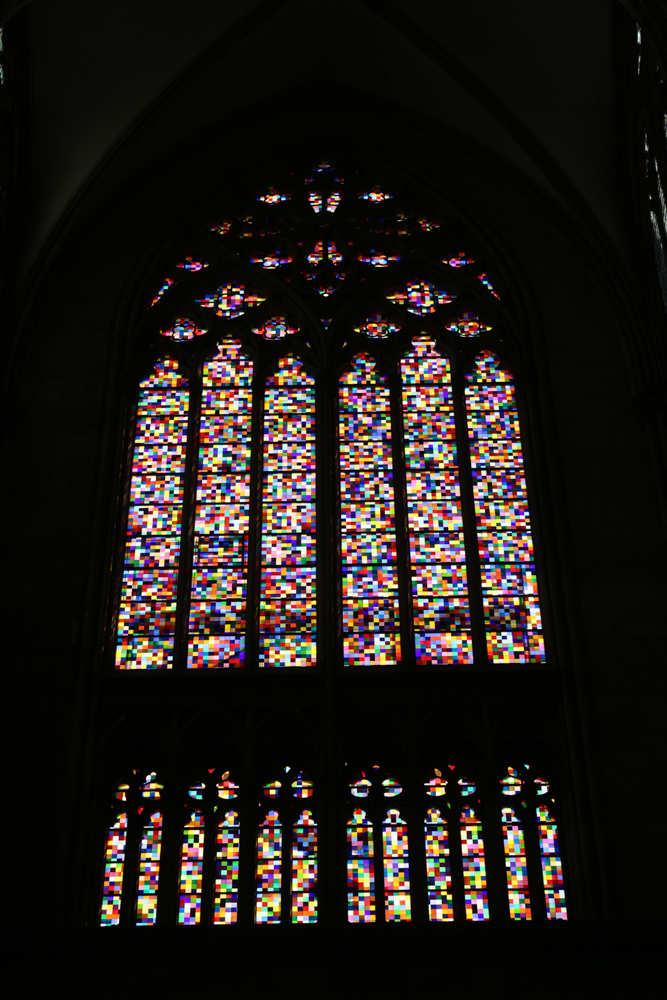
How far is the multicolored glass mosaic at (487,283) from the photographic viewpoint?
40.5 feet

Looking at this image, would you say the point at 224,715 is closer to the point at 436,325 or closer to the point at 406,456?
the point at 406,456

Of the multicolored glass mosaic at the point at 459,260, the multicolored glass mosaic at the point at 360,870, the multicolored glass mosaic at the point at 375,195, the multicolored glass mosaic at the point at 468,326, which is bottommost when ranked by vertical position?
A: the multicolored glass mosaic at the point at 360,870

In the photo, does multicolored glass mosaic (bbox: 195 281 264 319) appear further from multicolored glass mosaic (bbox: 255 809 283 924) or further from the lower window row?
multicolored glass mosaic (bbox: 255 809 283 924)

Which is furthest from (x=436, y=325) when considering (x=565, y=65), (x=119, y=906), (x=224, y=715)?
(x=119, y=906)

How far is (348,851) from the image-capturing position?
903 centimetres

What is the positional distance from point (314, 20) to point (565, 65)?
2745 millimetres

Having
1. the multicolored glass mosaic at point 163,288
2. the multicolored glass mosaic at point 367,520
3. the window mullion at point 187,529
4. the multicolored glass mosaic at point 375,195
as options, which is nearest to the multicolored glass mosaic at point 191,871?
the window mullion at point 187,529

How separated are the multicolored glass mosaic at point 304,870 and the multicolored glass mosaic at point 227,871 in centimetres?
42

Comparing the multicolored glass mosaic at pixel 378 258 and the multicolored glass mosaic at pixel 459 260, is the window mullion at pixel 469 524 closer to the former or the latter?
the multicolored glass mosaic at pixel 459 260

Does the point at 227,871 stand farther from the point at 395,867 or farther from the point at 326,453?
the point at 326,453

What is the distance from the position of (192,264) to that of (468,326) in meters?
2.99

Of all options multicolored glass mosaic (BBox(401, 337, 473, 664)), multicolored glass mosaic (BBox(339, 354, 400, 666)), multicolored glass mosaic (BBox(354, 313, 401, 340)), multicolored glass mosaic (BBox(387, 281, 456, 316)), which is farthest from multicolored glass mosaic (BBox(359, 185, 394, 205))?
multicolored glass mosaic (BBox(339, 354, 400, 666))

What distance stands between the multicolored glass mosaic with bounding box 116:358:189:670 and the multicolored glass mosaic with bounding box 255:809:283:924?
1.64 meters

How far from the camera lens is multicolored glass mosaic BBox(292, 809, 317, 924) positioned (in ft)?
28.9
